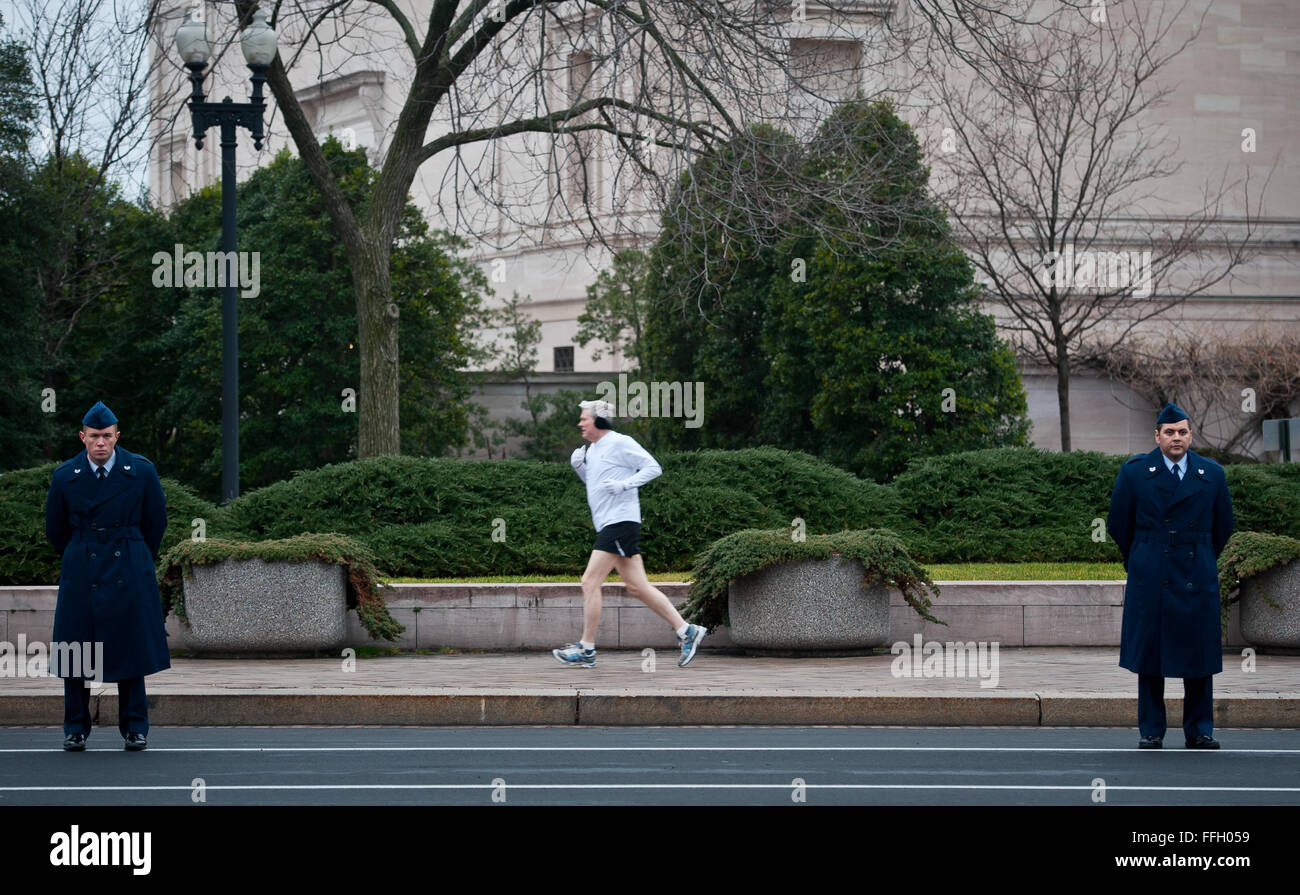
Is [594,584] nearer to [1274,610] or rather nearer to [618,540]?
[618,540]

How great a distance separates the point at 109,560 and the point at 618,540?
3979 mm

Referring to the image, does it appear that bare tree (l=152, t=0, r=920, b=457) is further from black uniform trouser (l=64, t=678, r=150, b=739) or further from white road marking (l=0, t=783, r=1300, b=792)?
white road marking (l=0, t=783, r=1300, b=792)

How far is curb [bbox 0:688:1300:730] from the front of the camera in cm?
1084

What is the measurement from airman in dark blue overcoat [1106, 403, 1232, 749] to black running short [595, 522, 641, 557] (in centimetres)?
401

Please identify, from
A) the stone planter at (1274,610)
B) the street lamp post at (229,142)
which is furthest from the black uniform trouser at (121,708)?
the stone planter at (1274,610)

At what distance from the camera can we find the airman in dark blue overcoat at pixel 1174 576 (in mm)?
9375

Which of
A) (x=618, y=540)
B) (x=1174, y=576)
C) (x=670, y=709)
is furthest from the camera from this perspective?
(x=618, y=540)

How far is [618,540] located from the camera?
40.5 feet

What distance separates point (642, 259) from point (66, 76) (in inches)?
496

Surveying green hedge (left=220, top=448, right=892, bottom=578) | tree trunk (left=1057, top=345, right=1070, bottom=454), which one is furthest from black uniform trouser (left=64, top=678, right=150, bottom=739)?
tree trunk (left=1057, top=345, right=1070, bottom=454)

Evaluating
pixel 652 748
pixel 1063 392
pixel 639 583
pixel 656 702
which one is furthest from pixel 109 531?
pixel 1063 392

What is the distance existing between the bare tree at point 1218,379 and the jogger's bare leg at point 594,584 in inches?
929

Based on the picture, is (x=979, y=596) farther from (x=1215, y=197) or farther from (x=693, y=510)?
(x=1215, y=197)

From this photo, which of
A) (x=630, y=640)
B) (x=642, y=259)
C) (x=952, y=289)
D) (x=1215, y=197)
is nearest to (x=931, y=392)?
(x=952, y=289)
